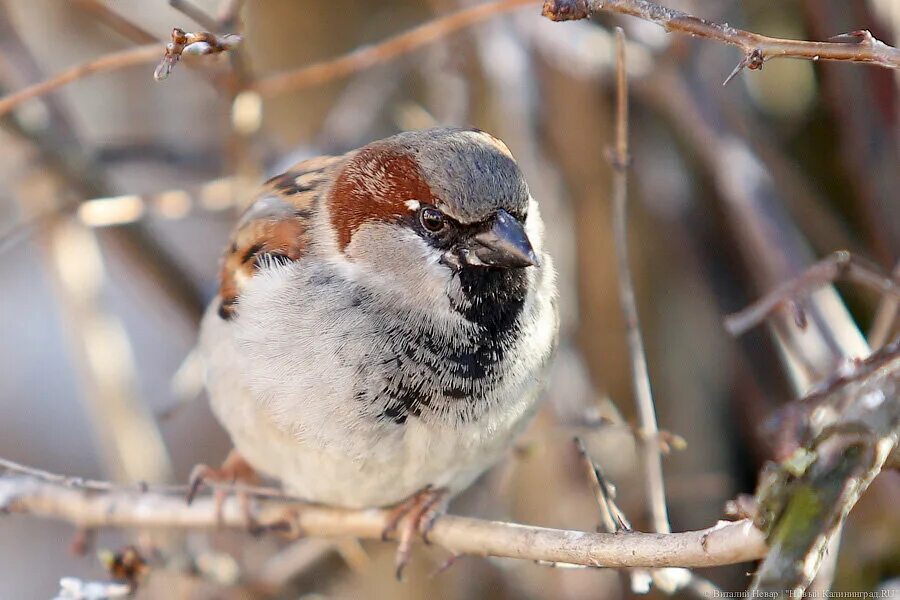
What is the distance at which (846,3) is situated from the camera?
116 inches

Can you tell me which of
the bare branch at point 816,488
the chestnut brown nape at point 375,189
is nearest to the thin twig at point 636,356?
the chestnut brown nape at point 375,189

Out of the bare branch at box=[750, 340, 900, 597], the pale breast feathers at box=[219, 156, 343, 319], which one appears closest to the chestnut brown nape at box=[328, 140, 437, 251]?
the pale breast feathers at box=[219, 156, 343, 319]

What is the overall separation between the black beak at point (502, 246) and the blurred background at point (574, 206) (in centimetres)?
81

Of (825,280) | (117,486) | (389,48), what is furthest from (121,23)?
(825,280)

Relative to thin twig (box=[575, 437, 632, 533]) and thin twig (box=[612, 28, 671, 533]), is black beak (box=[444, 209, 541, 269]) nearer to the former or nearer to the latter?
thin twig (box=[612, 28, 671, 533])

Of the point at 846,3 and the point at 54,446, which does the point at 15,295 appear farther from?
the point at 846,3

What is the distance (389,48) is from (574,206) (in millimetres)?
1054

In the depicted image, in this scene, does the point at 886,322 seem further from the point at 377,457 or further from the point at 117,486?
the point at 117,486

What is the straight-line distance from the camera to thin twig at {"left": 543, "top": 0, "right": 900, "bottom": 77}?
4.96 ft

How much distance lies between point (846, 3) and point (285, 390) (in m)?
2.05

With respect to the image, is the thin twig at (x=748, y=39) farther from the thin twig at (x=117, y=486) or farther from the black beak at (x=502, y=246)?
the thin twig at (x=117, y=486)

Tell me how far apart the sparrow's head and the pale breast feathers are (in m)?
0.11

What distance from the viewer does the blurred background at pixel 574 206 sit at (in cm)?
293

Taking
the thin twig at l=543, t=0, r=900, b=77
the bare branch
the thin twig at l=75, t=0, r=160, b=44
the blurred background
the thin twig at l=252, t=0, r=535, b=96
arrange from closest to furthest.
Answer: the bare branch
the thin twig at l=543, t=0, r=900, b=77
the thin twig at l=252, t=0, r=535, b=96
the thin twig at l=75, t=0, r=160, b=44
the blurred background
